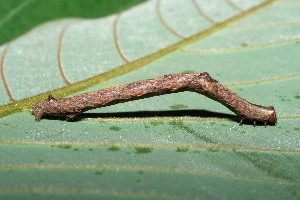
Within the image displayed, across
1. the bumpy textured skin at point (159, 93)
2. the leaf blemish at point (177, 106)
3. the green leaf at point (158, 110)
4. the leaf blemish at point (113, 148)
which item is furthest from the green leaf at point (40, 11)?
the leaf blemish at point (113, 148)

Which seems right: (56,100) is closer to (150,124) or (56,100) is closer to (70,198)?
(150,124)

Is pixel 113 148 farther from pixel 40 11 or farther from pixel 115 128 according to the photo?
pixel 40 11

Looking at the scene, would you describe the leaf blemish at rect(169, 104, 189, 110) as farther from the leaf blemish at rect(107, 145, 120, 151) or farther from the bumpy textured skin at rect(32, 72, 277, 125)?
the leaf blemish at rect(107, 145, 120, 151)

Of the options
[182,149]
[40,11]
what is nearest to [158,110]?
[182,149]

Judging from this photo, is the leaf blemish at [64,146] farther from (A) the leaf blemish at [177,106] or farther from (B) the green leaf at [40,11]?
(B) the green leaf at [40,11]

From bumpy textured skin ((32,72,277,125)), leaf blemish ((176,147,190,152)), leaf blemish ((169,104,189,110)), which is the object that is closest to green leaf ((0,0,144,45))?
bumpy textured skin ((32,72,277,125))

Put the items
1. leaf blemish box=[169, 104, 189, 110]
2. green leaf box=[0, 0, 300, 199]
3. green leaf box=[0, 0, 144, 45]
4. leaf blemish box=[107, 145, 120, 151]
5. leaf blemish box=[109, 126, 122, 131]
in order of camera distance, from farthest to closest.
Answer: green leaf box=[0, 0, 144, 45] → leaf blemish box=[169, 104, 189, 110] → leaf blemish box=[109, 126, 122, 131] → leaf blemish box=[107, 145, 120, 151] → green leaf box=[0, 0, 300, 199]
